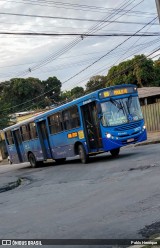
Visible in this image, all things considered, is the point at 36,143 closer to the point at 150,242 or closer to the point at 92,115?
the point at 92,115

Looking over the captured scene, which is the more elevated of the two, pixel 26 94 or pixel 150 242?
pixel 26 94

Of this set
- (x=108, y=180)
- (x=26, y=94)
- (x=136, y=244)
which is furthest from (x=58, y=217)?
(x=26, y=94)

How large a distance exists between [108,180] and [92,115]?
592 cm

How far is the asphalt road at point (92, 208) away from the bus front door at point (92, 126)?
3965 mm

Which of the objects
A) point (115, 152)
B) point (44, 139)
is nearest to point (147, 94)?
point (44, 139)

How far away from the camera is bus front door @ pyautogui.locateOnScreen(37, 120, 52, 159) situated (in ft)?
74.0

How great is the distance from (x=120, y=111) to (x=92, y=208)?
374 inches

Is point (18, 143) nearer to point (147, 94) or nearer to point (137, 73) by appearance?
point (147, 94)

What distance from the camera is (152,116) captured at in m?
32.8

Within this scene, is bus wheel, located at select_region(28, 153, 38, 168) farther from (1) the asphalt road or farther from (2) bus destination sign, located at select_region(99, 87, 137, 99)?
(1) the asphalt road

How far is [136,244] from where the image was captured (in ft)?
18.1

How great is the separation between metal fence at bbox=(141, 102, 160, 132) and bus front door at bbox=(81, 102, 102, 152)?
15.0m

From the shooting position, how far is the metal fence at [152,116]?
3222 centimetres

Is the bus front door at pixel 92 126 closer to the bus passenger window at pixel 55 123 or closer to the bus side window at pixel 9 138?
the bus passenger window at pixel 55 123
